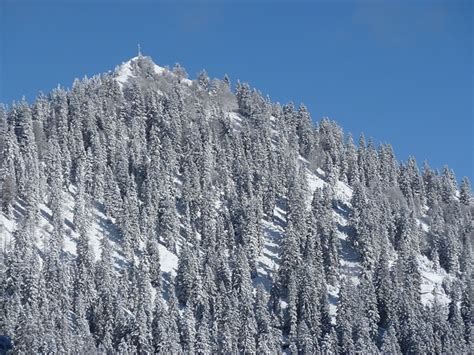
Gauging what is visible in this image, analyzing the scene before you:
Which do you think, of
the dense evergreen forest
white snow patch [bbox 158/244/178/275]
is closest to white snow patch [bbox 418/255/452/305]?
the dense evergreen forest

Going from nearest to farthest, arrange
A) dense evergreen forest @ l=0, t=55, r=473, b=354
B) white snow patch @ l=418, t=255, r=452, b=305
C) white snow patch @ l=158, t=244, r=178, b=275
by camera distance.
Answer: dense evergreen forest @ l=0, t=55, r=473, b=354 < white snow patch @ l=158, t=244, r=178, b=275 < white snow patch @ l=418, t=255, r=452, b=305

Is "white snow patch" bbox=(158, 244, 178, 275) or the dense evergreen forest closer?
the dense evergreen forest

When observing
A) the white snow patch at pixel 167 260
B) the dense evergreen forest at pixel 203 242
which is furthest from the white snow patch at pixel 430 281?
the white snow patch at pixel 167 260

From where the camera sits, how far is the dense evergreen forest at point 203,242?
11856 centimetres

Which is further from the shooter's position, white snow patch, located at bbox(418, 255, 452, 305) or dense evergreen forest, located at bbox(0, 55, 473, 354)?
white snow patch, located at bbox(418, 255, 452, 305)

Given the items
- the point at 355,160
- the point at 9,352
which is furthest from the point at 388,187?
the point at 9,352

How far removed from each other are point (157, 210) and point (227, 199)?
63.0ft

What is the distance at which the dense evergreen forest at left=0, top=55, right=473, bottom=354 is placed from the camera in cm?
11856

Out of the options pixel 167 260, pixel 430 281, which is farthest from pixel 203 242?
pixel 430 281

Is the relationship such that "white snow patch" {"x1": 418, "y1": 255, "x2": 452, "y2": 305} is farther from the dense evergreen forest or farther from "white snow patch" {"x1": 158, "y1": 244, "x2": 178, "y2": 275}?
"white snow patch" {"x1": 158, "y1": 244, "x2": 178, "y2": 275}

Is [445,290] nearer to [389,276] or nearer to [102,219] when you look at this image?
[389,276]

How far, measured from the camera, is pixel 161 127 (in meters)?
187

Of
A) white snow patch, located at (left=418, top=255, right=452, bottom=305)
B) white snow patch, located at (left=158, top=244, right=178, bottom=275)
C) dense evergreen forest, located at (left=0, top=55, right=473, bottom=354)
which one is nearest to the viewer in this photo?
dense evergreen forest, located at (left=0, top=55, right=473, bottom=354)

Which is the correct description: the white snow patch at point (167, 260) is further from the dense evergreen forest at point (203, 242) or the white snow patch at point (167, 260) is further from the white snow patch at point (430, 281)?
the white snow patch at point (430, 281)
